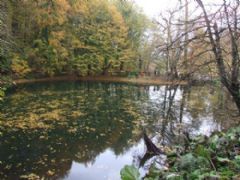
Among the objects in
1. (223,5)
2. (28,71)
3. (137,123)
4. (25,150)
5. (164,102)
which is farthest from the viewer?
(28,71)


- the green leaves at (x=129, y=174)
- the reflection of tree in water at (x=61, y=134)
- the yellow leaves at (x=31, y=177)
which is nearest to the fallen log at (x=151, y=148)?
the reflection of tree in water at (x=61, y=134)

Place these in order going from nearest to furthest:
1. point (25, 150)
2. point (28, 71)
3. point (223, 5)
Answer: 1. point (223, 5)
2. point (25, 150)
3. point (28, 71)

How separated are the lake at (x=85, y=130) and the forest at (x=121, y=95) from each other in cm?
4

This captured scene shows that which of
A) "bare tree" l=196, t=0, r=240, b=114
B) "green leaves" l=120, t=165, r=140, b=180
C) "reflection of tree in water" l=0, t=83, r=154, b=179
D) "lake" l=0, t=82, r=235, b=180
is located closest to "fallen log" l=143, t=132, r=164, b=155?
"lake" l=0, t=82, r=235, b=180

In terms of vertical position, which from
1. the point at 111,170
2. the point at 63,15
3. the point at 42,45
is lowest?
the point at 111,170

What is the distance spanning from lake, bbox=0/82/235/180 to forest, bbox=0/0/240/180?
42 millimetres

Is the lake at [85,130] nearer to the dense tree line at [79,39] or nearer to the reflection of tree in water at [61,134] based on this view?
the reflection of tree in water at [61,134]

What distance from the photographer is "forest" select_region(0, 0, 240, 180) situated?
5379 millimetres

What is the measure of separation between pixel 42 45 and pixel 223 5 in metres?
27.9

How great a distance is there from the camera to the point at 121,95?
22078 millimetres

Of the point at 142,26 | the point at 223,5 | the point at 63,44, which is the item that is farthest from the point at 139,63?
the point at 223,5

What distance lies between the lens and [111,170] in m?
8.05

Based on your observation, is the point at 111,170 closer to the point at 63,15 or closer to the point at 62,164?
the point at 62,164

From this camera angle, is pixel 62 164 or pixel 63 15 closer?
pixel 62 164
